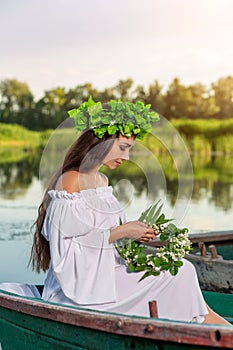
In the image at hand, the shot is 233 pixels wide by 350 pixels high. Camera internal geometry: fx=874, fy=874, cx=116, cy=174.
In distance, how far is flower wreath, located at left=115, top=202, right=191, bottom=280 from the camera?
3.15 m

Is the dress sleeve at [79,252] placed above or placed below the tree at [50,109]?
below

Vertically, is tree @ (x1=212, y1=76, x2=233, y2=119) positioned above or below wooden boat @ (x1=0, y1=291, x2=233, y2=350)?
above

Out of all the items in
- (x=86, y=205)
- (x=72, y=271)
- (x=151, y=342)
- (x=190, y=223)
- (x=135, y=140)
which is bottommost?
(x=190, y=223)

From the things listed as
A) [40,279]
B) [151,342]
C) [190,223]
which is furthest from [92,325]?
[190,223]

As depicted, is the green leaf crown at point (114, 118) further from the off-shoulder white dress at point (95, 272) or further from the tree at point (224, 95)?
the tree at point (224, 95)

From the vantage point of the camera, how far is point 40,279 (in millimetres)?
6930

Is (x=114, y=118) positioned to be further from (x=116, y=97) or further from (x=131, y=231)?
(x=116, y=97)

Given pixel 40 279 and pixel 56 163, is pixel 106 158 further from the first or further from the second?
pixel 40 279

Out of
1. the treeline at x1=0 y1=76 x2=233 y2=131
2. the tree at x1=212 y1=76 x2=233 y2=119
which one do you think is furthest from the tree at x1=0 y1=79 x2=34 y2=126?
the tree at x1=212 y1=76 x2=233 y2=119

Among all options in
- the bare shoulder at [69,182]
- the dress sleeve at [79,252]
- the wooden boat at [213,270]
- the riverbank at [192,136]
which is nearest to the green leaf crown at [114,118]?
the bare shoulder at [69,182]

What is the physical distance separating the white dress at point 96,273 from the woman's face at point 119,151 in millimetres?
136

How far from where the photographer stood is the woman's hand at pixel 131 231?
3.06 m

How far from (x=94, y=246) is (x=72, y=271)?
0.39 ft

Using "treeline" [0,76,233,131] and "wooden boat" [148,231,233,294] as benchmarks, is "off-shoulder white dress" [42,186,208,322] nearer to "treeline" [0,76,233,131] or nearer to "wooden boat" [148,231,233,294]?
"wooden boat" [148,231,233,294]
